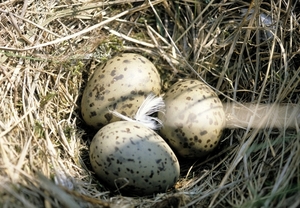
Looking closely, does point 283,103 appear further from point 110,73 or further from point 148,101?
point 110,73

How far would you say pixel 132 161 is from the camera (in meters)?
2.66

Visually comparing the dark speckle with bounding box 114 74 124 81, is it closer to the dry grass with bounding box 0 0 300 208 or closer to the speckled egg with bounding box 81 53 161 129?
the speckled egg with bounding box 81 53 161 129

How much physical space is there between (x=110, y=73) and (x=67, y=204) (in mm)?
1052

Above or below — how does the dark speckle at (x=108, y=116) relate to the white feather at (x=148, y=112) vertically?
above

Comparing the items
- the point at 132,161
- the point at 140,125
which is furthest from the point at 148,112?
the point at 132,161

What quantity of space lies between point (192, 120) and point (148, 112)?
0.29 metres

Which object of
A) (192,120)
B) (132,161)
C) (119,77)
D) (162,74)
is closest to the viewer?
(132,161)

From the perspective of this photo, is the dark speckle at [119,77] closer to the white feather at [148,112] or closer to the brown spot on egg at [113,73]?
the brown spot on egg at [113,73]

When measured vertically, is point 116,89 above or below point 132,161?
above

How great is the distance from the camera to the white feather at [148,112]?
9.91 feet

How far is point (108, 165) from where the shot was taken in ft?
8.84

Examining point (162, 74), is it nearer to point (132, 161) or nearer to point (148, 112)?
point (148, 112)

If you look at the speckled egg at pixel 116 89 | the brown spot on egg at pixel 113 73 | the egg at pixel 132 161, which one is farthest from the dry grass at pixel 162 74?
the brown spot on egg at pixel 113 73

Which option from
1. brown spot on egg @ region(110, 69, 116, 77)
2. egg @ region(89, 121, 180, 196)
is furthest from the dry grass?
brown spot on egg @ region(110, 69, 116, 77)
